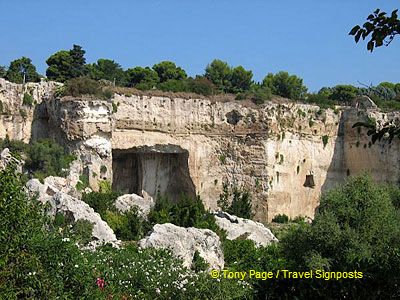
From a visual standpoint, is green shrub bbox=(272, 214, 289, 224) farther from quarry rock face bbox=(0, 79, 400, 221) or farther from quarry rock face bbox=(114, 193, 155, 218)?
quarry rock face bbox=(114, 193, 155, 218)

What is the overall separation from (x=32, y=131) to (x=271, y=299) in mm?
29153

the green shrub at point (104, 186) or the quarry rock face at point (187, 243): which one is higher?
the green shrub at point (104, 186)

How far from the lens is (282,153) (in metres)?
40.7

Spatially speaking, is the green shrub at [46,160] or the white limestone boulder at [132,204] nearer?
the white limestone boulder at [132,204]

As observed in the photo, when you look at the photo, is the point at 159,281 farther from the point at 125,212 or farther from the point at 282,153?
the point at 282,153

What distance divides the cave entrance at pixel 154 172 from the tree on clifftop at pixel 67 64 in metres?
16.1

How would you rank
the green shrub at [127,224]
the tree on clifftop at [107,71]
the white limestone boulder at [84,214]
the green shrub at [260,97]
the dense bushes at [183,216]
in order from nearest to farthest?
the white limestone boulder at [84,214], the green shrub at [127,224], the dense bushes at [183,216], the green shrub at [260,97], the tree on clifftop at [107,71]

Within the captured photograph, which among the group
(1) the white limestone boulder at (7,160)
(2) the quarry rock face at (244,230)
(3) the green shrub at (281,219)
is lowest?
(3) the green shrub at (281,219)

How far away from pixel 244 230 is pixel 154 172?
11213 mm

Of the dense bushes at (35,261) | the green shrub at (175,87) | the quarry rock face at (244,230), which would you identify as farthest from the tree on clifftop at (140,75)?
the dense bushes at (35,261)

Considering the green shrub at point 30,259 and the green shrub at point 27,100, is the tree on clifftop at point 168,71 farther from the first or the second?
the green shrub at point 30,259

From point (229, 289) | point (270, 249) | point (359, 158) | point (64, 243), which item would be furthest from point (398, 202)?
point (64, 243)

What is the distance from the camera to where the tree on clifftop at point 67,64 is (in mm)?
53812

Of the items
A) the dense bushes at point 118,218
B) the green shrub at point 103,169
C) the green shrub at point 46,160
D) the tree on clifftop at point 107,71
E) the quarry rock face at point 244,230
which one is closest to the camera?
the dense bushes at point 118,218
